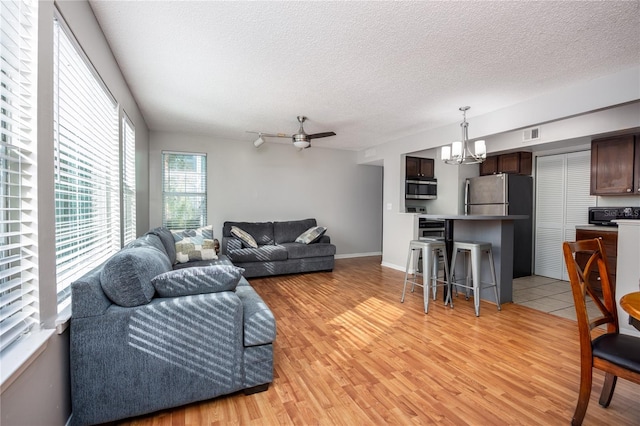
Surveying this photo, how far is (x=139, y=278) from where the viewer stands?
5.39 feet

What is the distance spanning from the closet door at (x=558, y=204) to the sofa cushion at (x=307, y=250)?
12.0 feet

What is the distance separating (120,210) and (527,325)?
4158 millimetres

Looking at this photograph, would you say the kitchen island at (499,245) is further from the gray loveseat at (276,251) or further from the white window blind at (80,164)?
the white window blind at (80,164)

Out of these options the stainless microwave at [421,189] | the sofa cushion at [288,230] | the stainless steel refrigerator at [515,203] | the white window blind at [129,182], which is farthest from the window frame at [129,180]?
the stainless steel refrigerator at [515,203]

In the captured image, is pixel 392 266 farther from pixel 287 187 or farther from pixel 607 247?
pixel 607 247

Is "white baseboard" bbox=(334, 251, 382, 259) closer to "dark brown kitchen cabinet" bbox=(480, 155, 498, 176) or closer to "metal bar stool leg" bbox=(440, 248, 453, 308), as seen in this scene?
"dark brown kitchen cabinet" bbox=(480, 155, 498, 176)

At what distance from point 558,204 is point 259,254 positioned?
5034 mm

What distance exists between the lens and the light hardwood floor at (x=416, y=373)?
1.66 m

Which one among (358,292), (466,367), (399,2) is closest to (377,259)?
(358,292)

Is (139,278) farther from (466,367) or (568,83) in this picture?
(568,83)

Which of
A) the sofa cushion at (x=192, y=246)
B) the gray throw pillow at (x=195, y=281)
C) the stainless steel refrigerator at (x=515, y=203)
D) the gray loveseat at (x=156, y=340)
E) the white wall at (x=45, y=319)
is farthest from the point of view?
the stainless steel refrigerator at (x=515, y=203)

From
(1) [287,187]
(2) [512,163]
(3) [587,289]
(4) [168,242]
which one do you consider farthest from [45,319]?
(2) [512,163]

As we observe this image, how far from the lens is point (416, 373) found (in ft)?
6.82

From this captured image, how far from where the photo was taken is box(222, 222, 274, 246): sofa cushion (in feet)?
17.5
